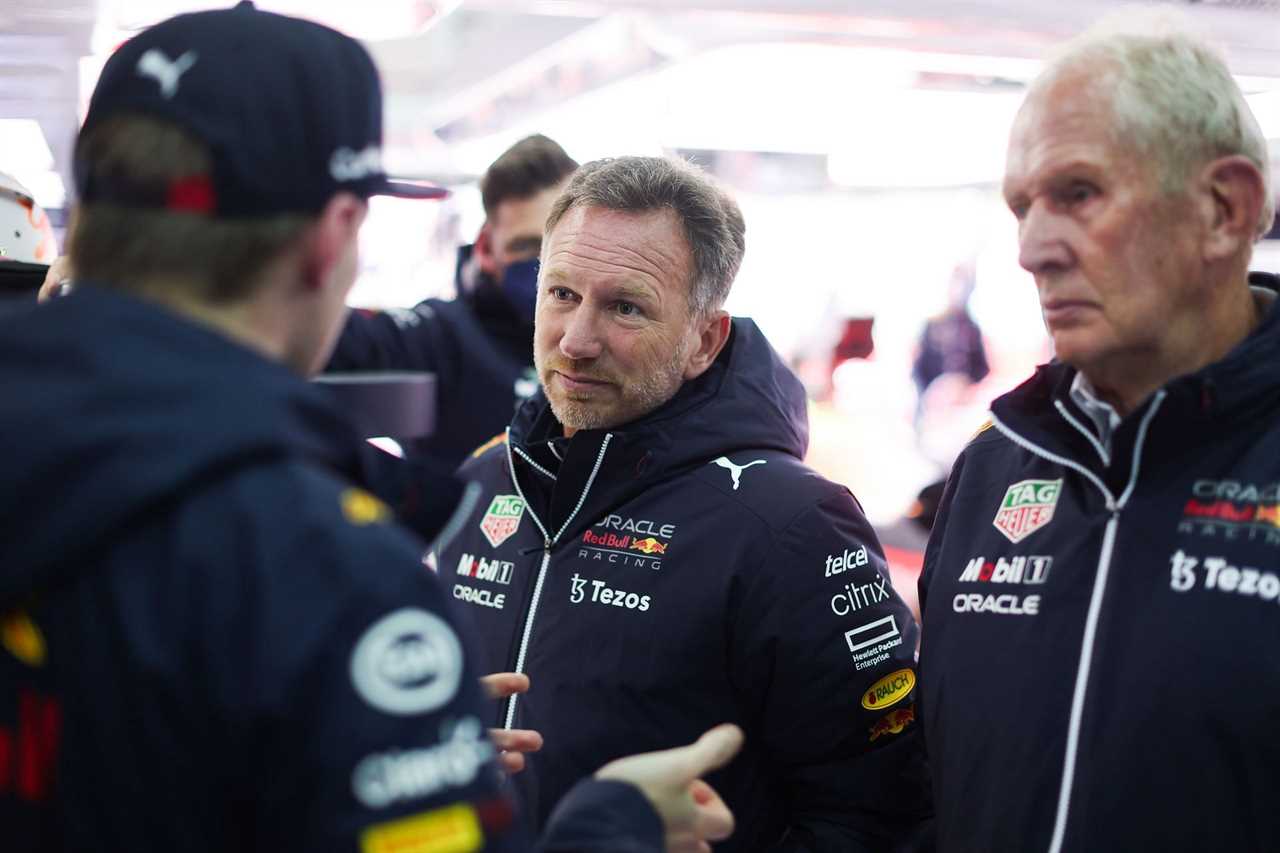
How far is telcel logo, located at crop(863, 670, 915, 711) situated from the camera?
1.82 meters

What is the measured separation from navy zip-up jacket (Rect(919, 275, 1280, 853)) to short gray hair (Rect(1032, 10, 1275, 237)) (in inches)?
8.2

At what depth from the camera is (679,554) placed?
1.89 meters

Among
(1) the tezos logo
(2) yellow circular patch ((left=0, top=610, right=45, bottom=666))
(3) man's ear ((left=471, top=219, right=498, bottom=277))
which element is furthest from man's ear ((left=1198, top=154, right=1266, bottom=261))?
(3) man's ear ((left=471, top=219, right=498, bottom=277))

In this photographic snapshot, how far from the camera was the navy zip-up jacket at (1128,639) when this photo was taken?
135 centimetres

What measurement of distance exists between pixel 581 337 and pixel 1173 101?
3.08 feet

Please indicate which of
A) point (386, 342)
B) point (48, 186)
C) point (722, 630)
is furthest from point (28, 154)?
point (722, 630)

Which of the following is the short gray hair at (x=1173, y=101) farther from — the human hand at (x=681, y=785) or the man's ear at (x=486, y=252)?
the man's ear at (x=486, y=252)

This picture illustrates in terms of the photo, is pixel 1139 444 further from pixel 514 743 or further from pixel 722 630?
pixel 514 743

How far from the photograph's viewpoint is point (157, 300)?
0.94 meters

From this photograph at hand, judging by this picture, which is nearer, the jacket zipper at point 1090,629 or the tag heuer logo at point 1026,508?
the jacket zipper at point 1090,629

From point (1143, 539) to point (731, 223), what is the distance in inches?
38.1

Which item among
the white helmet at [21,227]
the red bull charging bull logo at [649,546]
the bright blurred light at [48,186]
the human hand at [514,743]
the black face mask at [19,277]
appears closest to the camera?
the human hand at [514,743]

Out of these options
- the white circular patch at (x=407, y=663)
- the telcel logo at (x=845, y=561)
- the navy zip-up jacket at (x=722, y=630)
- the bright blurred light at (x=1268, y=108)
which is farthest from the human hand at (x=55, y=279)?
the bright blurred light at (x=1268, y=108)

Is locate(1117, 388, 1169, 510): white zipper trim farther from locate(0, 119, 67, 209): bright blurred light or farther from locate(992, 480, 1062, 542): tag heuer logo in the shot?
locate(0, 119, 67, 209): bright blurred light
